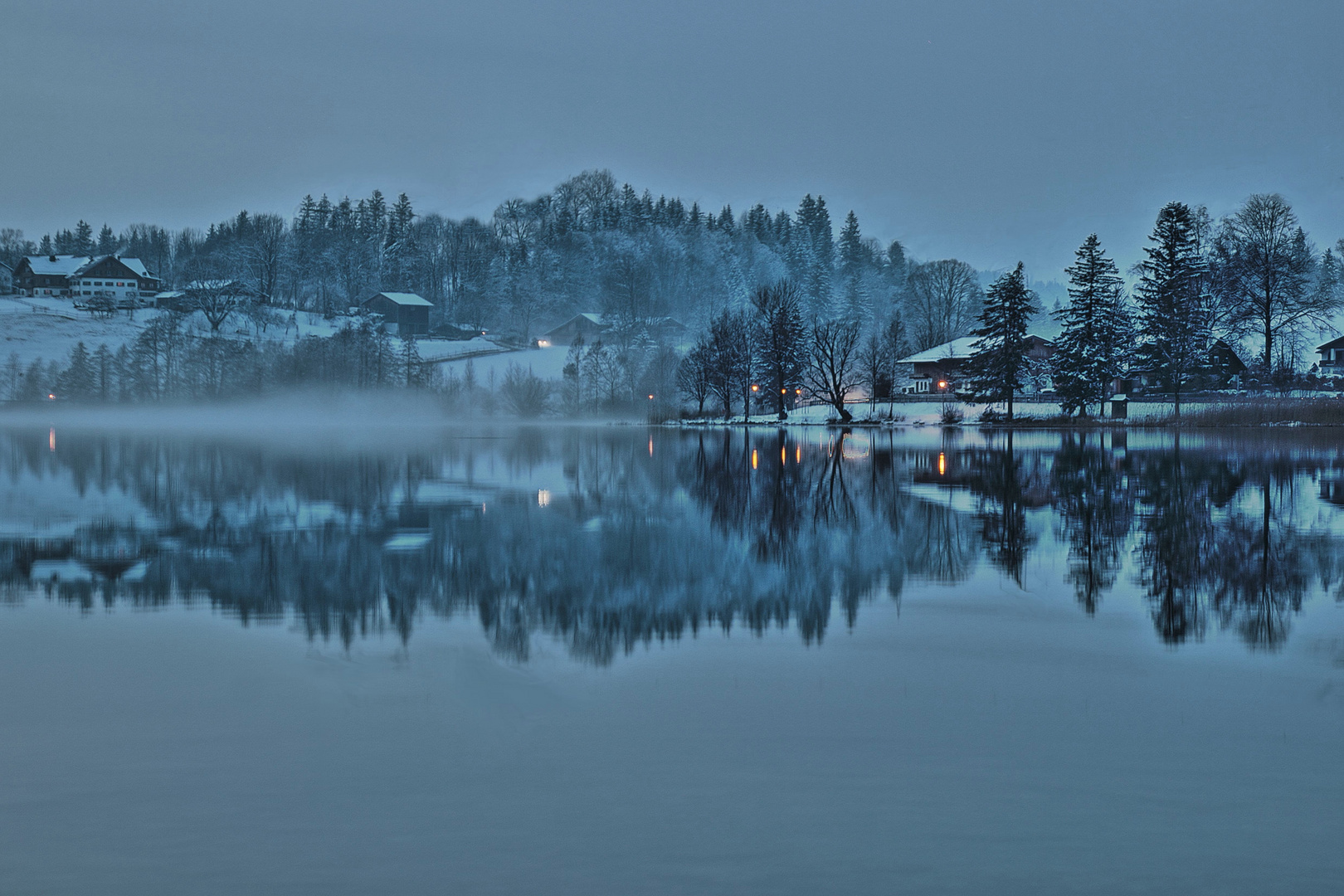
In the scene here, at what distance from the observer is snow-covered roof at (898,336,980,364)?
324 ft

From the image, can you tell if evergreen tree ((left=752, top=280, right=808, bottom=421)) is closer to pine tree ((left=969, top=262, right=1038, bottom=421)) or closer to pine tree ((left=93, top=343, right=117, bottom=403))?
pine tree ((left=969, top=262, right=1038, bottom=421))

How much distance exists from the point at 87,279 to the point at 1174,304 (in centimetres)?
13893

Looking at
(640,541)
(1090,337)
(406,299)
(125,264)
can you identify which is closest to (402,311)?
(406,299)

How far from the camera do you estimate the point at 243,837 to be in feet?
17.3

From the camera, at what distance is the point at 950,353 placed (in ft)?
330

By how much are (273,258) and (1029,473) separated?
14638 cm

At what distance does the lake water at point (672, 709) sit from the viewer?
199 inches

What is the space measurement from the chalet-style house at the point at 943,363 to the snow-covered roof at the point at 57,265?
118 metres

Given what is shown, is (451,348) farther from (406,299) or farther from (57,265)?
(57,265)

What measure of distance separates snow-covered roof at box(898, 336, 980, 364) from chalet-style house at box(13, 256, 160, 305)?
106123 mm

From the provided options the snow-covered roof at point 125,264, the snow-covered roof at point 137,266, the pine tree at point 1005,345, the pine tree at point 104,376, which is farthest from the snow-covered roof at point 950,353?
the snow-covered roof at point 125,264

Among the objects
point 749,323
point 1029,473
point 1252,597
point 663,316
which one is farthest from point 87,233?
point 1252,597

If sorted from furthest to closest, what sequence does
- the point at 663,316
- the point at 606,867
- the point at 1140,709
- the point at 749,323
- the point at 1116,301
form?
the point at 663,316 < the point at 749,323 < the point at 1116,301 < the point at 1140,709 < the point at 606,867

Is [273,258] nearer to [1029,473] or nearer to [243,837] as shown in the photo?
[1029,473]
